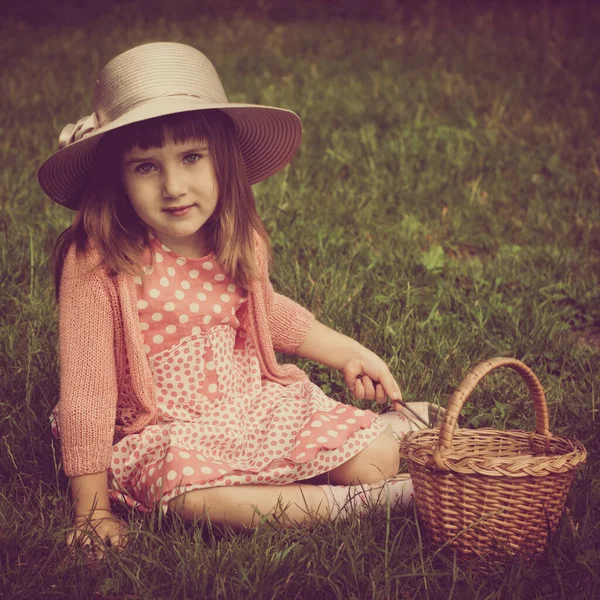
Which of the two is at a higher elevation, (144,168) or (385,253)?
(144,168)

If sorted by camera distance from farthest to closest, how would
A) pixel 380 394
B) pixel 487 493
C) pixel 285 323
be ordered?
pixel 285 323, pixel 380 394, pixel 487 493

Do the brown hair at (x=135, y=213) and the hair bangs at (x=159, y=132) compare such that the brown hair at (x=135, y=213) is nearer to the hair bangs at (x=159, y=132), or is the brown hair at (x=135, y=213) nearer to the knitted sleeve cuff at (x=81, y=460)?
the hair bangs at (x=159, y=132)

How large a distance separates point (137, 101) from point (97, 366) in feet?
2.51

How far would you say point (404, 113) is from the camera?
5758 millimetres

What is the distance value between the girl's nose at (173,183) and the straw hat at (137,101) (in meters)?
0.19

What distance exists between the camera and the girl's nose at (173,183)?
2359mm

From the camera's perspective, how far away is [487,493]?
6.77 feet

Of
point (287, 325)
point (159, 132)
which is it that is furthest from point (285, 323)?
point (159, 132)

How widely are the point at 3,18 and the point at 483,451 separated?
30.3 feet

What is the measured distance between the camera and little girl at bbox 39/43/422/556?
236 centimetres

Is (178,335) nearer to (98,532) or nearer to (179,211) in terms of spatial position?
(179,211)

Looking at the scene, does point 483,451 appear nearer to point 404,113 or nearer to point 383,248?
point 383,248

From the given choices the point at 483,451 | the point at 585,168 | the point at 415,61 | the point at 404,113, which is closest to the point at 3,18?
the point at 415,61

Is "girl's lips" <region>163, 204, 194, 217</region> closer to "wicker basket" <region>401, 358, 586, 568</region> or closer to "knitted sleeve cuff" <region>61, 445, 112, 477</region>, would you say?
"knitted sleeve cuff" <region>61, 445, 112, 477</region>
